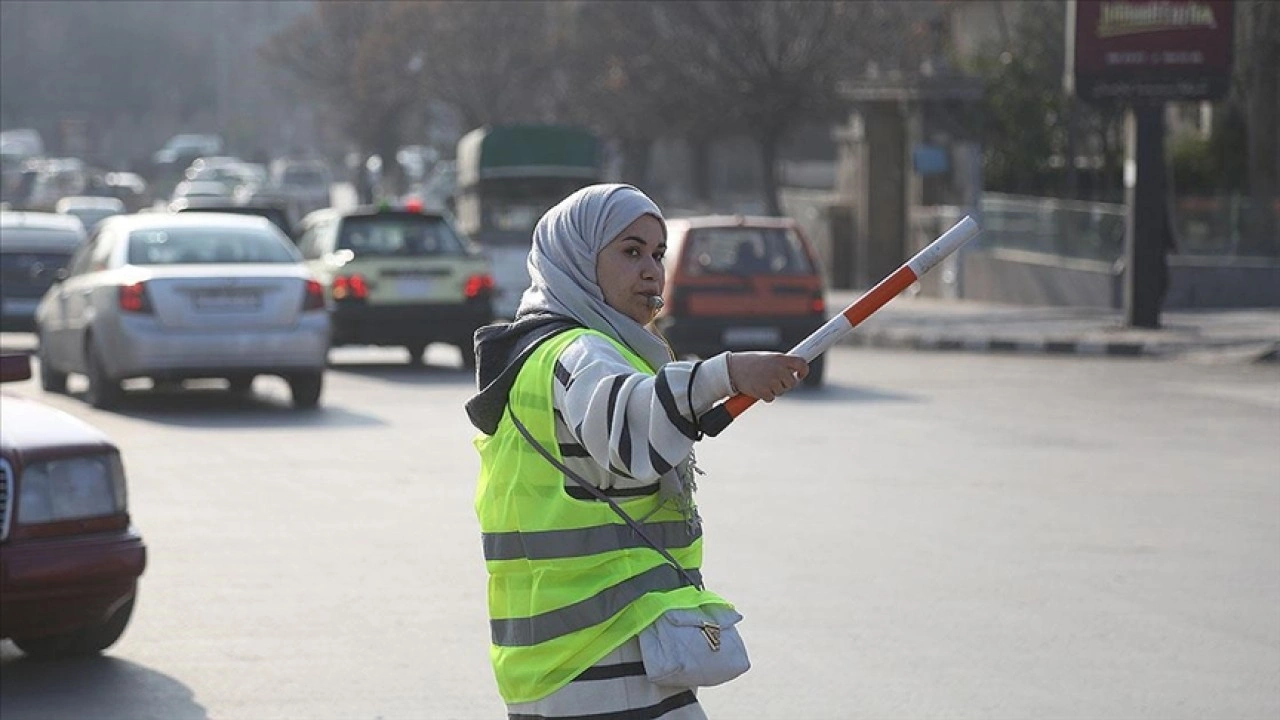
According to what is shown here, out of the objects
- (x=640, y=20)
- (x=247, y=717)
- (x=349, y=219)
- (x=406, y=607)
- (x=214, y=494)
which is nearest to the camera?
(x=247, y=717)

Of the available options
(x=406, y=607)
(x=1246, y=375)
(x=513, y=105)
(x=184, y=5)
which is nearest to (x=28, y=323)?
(x=184, y=5)

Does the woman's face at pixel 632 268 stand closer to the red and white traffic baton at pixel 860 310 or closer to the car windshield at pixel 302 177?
the red and white traffic baton at pixel 860 310

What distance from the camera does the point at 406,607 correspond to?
9.33 metres

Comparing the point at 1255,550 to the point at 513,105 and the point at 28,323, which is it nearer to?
the point at 28,323

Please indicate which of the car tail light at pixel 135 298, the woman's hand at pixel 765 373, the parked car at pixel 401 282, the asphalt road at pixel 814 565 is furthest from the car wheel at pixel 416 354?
the woman's hand at pixel 765 373

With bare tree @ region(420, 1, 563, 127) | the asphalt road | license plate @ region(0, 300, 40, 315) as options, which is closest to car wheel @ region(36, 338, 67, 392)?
the asphalt road

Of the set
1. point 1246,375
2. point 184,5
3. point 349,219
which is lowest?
point 1246,375

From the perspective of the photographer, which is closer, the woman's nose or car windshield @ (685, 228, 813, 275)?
the woman's nose

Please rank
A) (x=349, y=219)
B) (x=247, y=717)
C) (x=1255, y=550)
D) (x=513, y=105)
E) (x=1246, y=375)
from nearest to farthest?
1. (x=247, y=717)
2. (x=1255, y=550)
3. (x=1246, y=375)
4. (x=349, y=219)
5. (x=513, y=105)

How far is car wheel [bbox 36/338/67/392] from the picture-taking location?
19.2 metres

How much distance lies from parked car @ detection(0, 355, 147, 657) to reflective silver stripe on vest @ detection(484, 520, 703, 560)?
3.73 metres

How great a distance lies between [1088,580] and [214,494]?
5120 millimetres

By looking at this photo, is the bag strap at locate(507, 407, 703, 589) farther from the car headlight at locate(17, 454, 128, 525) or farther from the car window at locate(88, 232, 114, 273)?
the car window at locate(88, 232, 114, 273)

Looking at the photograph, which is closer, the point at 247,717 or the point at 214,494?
the point at 247,717
